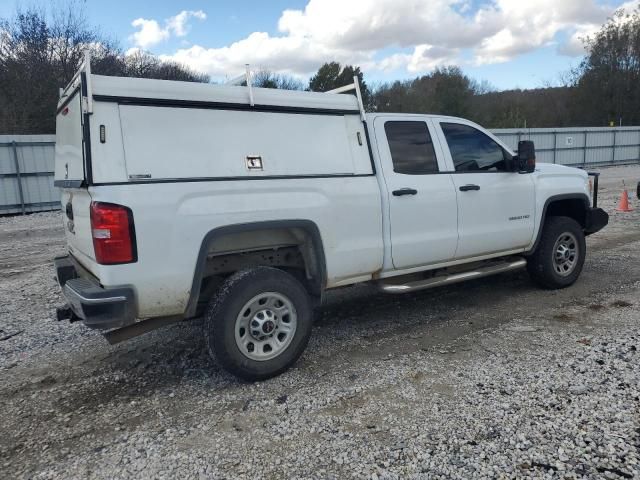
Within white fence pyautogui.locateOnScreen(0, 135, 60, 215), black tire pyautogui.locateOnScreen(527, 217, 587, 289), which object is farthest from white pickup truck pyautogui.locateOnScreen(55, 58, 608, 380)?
white fence pyautogui.locateOnScreen(0, 135, 60, 215)

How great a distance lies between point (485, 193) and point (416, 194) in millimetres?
983

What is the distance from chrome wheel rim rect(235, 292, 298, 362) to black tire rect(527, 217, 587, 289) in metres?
3.31

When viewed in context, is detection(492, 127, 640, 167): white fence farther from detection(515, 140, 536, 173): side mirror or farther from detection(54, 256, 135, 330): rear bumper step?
detection(54, 256, 135, 330): rear bumper step

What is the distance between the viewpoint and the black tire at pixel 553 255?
18.9 ft

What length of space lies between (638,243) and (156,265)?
8.30 meters

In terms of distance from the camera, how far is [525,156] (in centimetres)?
525

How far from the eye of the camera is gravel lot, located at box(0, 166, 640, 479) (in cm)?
285

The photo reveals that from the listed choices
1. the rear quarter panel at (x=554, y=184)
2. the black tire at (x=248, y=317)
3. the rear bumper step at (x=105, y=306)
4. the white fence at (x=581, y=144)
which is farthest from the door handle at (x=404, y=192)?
the white fence at (x=581, y=144)

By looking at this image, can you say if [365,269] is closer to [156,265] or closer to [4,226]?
[156,265]

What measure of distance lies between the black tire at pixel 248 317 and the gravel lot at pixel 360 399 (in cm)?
16

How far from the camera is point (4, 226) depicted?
43.1 ft

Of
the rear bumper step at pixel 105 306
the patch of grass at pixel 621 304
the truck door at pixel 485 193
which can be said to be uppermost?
the truck door at pixel 485 193

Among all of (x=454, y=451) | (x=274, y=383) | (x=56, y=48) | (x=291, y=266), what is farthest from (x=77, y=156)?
(x=56, y=48)

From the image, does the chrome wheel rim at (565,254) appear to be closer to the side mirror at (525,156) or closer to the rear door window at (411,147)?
the side mirror at (525,156)
